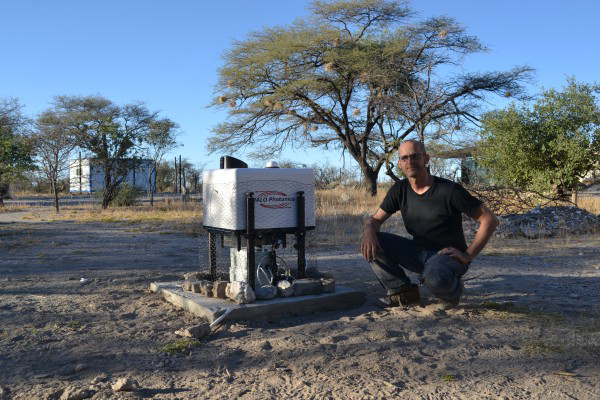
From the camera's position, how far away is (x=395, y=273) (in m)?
4.44

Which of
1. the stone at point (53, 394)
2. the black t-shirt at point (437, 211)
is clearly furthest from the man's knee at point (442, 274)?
the stone at point (53, 394)

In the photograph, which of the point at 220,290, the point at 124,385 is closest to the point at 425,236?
the point at 220,290

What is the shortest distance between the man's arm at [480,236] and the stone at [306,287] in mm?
1219

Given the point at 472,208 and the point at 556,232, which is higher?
the point at 472,208

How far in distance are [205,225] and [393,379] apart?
2638mm

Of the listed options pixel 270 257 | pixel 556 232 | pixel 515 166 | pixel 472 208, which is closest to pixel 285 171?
pixel 270 257

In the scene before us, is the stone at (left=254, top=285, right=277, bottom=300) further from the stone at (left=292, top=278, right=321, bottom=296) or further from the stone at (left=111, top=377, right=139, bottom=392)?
the stone at (left=111, top=377, right=139, bottom=392)

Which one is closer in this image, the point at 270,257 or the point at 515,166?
the point at 270,257

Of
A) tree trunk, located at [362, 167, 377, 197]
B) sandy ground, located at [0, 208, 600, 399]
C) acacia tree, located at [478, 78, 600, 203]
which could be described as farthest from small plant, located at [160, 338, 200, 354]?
tree trunk, located at [362, 167, 377, 197]

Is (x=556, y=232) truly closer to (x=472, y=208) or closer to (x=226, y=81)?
(x=472, y=208)

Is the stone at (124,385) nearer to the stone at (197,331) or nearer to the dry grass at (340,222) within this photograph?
the stone at (197,331)

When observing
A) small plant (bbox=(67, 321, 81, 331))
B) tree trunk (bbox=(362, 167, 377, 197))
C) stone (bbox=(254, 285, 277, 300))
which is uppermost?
tree trunk (bbox=(362, 167, 377, 197))

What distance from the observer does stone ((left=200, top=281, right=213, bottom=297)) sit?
4629mm

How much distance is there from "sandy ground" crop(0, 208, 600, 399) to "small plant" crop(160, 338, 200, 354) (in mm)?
45
